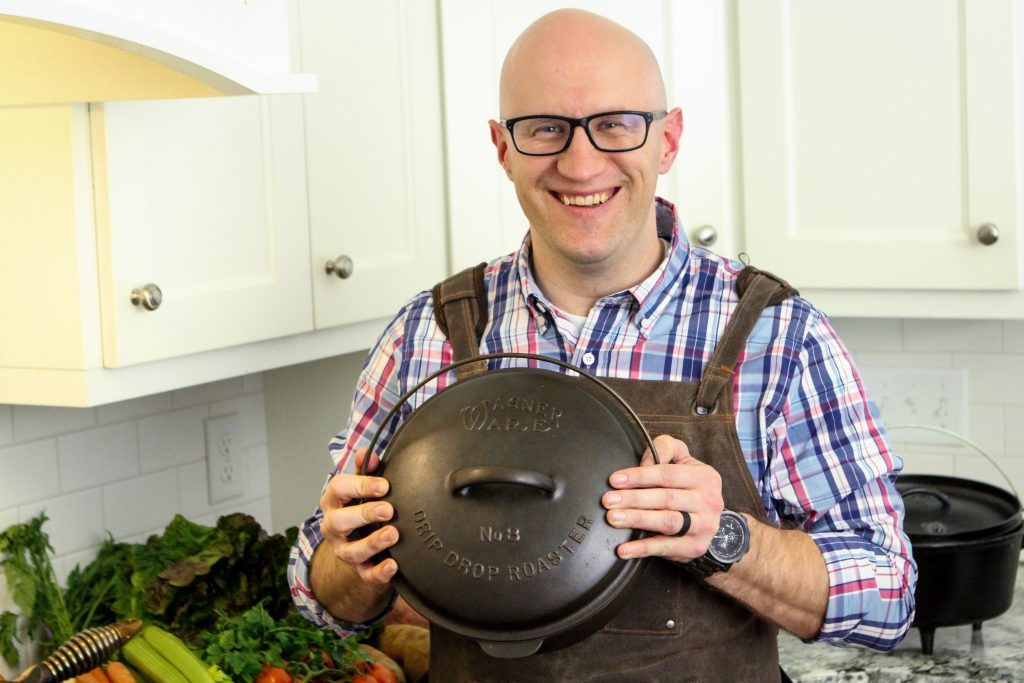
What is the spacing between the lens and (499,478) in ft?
3.50

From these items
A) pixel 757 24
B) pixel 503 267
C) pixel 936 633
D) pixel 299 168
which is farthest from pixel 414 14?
pixel 936 633

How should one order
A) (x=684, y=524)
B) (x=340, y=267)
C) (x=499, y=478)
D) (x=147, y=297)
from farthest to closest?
(x=340, y=267) → (x=147, y=297) → (x=684, y=524) → (x=499, y=478)

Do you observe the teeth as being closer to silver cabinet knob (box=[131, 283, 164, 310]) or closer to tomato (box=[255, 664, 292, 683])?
silver cabinet knob (box=[131, 283, 164, 310])

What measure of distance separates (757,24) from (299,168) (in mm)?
812

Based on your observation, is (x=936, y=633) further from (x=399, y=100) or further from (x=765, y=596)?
(x=399, y=100)

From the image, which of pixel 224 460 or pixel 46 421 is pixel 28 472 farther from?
pixel 224 460

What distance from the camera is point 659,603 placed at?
54.1 inches

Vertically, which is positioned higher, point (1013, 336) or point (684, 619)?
point (1013, 336)

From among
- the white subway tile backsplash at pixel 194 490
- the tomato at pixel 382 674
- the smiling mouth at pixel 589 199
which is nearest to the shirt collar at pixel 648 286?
the smiling mouth at pixel 589 199

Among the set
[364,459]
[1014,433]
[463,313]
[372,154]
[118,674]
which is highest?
[372,154]

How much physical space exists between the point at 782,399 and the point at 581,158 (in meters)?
0.35

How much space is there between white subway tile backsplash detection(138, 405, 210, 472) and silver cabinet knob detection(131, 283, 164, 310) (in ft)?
1.97

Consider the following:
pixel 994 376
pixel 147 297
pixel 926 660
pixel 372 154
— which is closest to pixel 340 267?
pixel 372 154

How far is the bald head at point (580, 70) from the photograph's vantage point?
1468 mm
